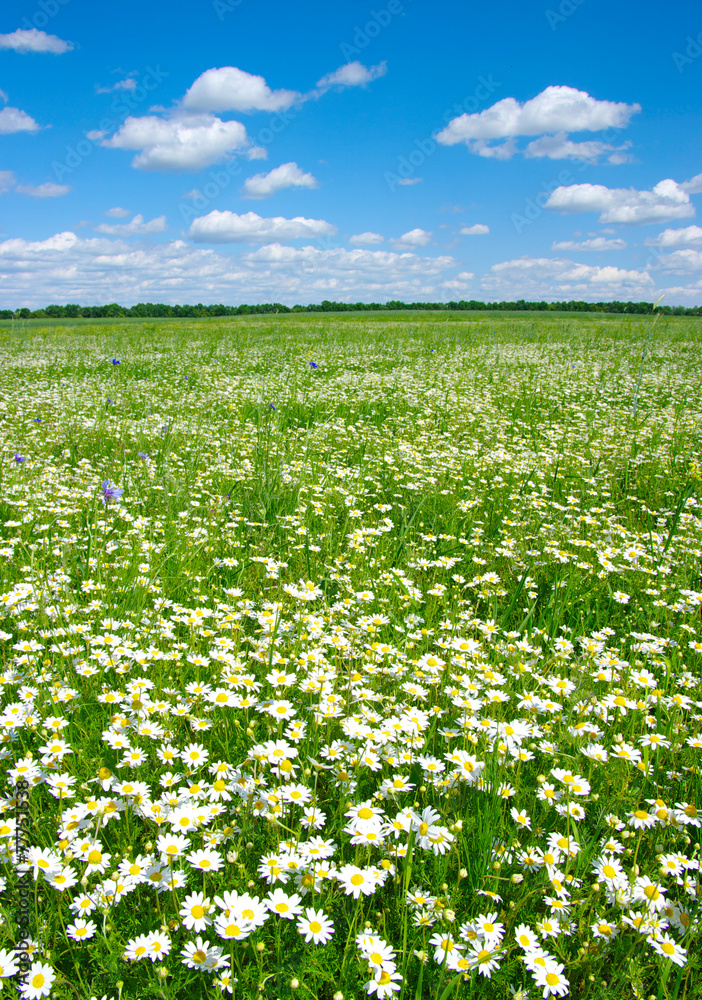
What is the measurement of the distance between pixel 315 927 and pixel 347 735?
75cm

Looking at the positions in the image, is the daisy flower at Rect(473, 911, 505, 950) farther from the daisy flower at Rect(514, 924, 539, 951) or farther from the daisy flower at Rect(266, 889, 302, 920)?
the daisy flower at Rect(266, 889, 302, 920)

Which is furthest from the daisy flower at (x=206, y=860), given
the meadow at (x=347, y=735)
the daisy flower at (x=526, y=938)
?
the daisy flower at (x=526, y=938)

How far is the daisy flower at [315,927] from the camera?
1.45 m

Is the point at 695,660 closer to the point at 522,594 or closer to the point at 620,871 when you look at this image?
the point at 522,594

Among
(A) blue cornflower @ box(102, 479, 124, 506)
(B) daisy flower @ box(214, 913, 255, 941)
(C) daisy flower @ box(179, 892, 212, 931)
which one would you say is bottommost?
(C) daisy flower @ box(179, 892, 212, 931)

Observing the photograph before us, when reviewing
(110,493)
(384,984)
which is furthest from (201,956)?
(110,493)

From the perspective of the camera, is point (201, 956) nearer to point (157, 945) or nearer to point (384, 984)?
point (157, 945)

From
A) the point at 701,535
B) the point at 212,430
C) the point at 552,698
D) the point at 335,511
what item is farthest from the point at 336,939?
the point at 212,430

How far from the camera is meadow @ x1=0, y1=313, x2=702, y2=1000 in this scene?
1532 millimetres

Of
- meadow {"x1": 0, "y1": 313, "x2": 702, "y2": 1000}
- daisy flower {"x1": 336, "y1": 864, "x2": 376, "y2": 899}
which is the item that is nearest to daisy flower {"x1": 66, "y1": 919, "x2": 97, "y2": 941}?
meadow {"x1": 0, "y1": 313, "x2": 702, "y2": 1000}

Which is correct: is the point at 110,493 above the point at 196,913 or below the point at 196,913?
above

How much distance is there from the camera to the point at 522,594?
387 centimetres

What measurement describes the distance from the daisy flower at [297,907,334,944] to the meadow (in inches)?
0.4

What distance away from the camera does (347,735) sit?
2.20 m
